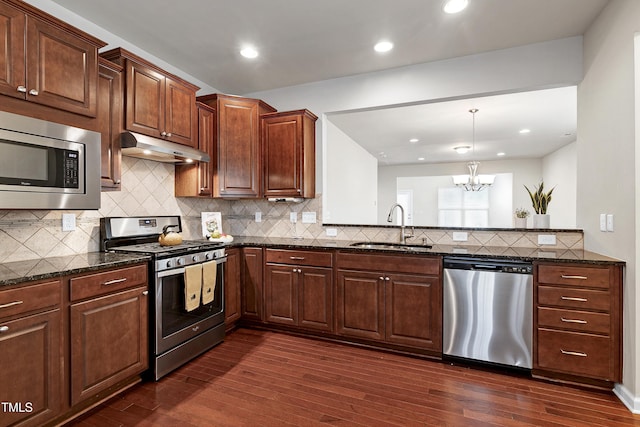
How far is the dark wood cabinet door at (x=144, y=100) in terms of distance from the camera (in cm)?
254

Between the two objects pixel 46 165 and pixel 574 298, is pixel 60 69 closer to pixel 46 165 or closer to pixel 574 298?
pixel 46 165

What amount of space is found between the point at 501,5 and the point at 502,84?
2.69 ft

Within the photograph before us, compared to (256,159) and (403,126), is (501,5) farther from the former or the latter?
(403,126)

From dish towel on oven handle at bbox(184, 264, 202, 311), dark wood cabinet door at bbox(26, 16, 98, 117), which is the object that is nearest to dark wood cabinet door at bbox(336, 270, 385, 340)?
dish towel on oven handle at bbox(184, 264, 202, 311)

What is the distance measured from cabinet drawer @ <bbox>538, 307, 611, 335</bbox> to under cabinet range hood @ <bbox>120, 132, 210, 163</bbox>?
10.4 ft

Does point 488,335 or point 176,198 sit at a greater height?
point 176,198

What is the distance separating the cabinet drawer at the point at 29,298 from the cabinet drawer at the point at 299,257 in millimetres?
1797

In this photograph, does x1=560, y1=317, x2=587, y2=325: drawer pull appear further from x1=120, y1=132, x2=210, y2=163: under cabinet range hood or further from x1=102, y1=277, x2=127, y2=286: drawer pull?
x1=120, y1=132, x2=210, y2=163: under cabinet range hood

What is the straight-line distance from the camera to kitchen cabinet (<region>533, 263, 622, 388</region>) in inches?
86.4

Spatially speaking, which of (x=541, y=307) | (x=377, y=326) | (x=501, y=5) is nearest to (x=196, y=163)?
(x=377, y=326)

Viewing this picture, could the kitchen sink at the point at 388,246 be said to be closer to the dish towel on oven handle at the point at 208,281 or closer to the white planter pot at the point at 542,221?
the white planter pot at the point at 542,221

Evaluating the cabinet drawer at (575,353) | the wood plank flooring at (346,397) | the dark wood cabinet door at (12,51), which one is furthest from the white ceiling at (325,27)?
the wood plank flooring at (346,397)

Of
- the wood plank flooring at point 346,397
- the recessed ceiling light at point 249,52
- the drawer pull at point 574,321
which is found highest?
the recessed ceiling light at point 249,52

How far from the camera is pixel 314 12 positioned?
2.47 meters
